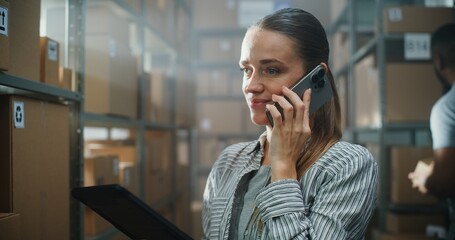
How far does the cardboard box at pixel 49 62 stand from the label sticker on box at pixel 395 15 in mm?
1972

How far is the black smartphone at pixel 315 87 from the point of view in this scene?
1143 mm

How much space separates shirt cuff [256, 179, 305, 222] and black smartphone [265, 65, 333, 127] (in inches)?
6.7

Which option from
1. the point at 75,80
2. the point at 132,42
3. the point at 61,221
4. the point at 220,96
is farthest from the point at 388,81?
the point at 220,96

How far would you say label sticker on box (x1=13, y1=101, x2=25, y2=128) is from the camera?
4.03 ft

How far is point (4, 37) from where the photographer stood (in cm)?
114

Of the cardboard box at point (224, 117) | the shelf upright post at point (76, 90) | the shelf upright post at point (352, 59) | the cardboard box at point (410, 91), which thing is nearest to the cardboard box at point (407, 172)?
the cardboard box at point (410, 91)

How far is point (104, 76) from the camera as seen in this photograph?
2018mm

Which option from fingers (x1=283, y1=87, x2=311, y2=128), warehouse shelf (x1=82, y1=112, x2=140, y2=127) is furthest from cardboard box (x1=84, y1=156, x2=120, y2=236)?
fingers (x1=283, y1=87, x2=311, y2=128)

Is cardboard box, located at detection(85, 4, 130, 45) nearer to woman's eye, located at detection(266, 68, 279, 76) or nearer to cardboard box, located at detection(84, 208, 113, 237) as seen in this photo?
cardboard box, located at detection(84, 208, 113, 237)

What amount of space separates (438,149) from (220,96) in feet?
11.6

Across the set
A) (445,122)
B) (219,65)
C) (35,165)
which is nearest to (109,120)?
(35,165)

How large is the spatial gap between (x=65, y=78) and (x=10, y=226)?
625 mm

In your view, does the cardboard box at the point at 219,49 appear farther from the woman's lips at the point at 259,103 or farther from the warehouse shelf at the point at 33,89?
the woman's lips at the point at 259,103

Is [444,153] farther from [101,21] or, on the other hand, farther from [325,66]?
[101,21]
